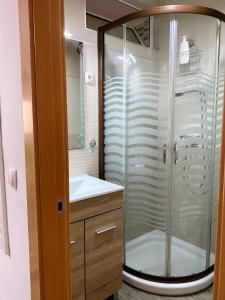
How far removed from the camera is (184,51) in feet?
6.84

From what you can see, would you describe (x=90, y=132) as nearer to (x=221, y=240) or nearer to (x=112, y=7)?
(x=112, y=7)

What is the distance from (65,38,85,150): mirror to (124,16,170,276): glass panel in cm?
40

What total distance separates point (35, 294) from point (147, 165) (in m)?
1.42

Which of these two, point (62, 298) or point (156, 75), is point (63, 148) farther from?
point (156, 75)

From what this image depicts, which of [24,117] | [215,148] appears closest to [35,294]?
[24,117]

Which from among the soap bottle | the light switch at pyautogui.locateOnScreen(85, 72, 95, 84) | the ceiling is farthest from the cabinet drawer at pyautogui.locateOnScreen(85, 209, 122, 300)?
the ceiling

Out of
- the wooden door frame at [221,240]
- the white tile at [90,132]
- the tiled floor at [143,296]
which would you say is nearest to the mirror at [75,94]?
the white tile at [90,132]

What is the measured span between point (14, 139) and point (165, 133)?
1.30 m

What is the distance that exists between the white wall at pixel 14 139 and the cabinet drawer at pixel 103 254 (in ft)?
1.59

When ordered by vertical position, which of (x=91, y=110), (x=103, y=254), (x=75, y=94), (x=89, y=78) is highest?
(x=89, y=78)

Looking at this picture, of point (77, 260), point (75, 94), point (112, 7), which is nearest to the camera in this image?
point (77, 260)

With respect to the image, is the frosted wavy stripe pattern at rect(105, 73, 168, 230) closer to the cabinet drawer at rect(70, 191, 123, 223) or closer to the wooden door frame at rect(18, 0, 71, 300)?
the cabinet drawer at rect(70, 191, 123, 223)

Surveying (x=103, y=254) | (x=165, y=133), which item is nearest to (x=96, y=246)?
(x=103, y=254)

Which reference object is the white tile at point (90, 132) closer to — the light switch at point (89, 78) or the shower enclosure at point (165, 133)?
the shower enclosure at point (165, 133)
